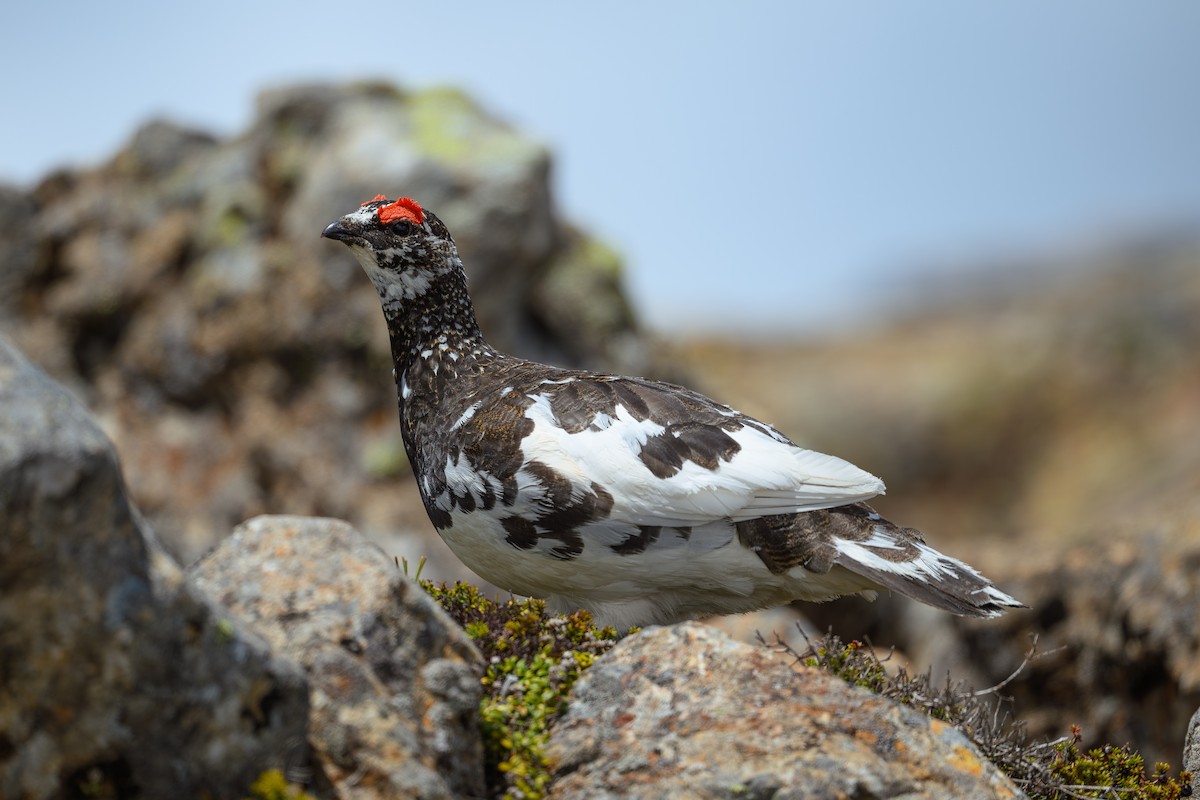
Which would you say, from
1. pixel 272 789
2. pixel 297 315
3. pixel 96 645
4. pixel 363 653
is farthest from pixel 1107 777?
pixel 297 315

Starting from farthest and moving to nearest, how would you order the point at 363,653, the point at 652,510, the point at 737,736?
the point at 652,510, the point at 737,736, the point at 363,653

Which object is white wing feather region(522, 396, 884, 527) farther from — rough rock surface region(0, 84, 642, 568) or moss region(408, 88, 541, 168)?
moss region(408, 88, 541, 168)

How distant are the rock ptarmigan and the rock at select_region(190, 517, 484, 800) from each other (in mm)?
1097

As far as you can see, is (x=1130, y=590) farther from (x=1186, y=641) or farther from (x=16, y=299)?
(x=16, y=299)

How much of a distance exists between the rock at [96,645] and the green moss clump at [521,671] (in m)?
0.92

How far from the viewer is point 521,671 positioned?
4.28 meters

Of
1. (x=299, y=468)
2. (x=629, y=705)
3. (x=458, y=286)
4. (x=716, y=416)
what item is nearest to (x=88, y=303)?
(x=299, y=468)

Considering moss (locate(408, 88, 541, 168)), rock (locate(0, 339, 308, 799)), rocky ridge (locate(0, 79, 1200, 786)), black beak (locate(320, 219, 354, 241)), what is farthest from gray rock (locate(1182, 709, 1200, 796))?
moss (locate(408, 88, 541, 168))

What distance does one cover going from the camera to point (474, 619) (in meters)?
4.67

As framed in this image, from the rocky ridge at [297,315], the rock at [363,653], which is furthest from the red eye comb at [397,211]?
the rocky ridge at [297,315]

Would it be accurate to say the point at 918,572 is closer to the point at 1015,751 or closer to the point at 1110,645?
the point at 1015,751

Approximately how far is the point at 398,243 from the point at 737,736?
3316 mm

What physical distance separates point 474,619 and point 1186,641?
17.8 feet

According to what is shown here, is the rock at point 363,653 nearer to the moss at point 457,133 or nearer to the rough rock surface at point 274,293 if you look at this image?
the rough rock surface at point 274,293
